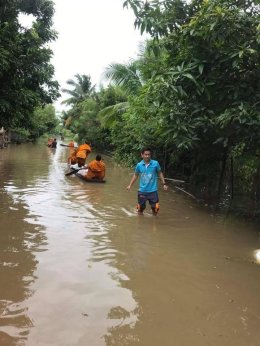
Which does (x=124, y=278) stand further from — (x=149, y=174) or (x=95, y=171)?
(x=95, y=171)

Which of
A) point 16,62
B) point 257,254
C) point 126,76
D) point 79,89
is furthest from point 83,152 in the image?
point 79,89

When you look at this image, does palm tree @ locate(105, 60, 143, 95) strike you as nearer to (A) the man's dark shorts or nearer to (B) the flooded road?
(B) the flooded road

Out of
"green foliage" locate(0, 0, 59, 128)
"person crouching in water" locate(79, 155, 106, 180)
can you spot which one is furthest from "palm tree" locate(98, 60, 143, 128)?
"person crouching in water" locate(79, 155, 106, 180)

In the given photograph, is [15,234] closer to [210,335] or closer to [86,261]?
[86,261]

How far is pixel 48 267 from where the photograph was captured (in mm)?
5461

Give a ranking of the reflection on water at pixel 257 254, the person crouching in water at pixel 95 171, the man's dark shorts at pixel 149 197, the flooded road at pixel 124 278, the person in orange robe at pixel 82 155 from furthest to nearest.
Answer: the person in orange robe at pixel 82 155 < the person crouching in water at pixel 95 171 < the man's dark shorts at pixel 149 197 < the reflection on water at pixel 257 254 < the flooded road at pixel 124 278

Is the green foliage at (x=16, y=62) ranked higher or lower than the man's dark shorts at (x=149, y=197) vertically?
higher

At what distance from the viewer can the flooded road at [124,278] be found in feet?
12.6

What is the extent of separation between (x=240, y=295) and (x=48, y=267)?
8.34ft

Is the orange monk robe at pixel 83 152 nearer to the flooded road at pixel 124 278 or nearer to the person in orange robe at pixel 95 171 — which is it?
the person in orange robe at pixel 95 171

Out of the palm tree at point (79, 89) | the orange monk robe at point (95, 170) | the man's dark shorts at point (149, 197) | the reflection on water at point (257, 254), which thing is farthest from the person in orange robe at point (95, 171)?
the palm tree at point (79, 89)

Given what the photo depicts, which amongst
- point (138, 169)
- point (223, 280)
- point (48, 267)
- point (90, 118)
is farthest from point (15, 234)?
point (90, 118)

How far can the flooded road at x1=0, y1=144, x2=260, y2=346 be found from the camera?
3.86m

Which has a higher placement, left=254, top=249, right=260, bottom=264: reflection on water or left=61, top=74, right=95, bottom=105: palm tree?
left=61, top=74, right=95, bottom=105: palm tree
